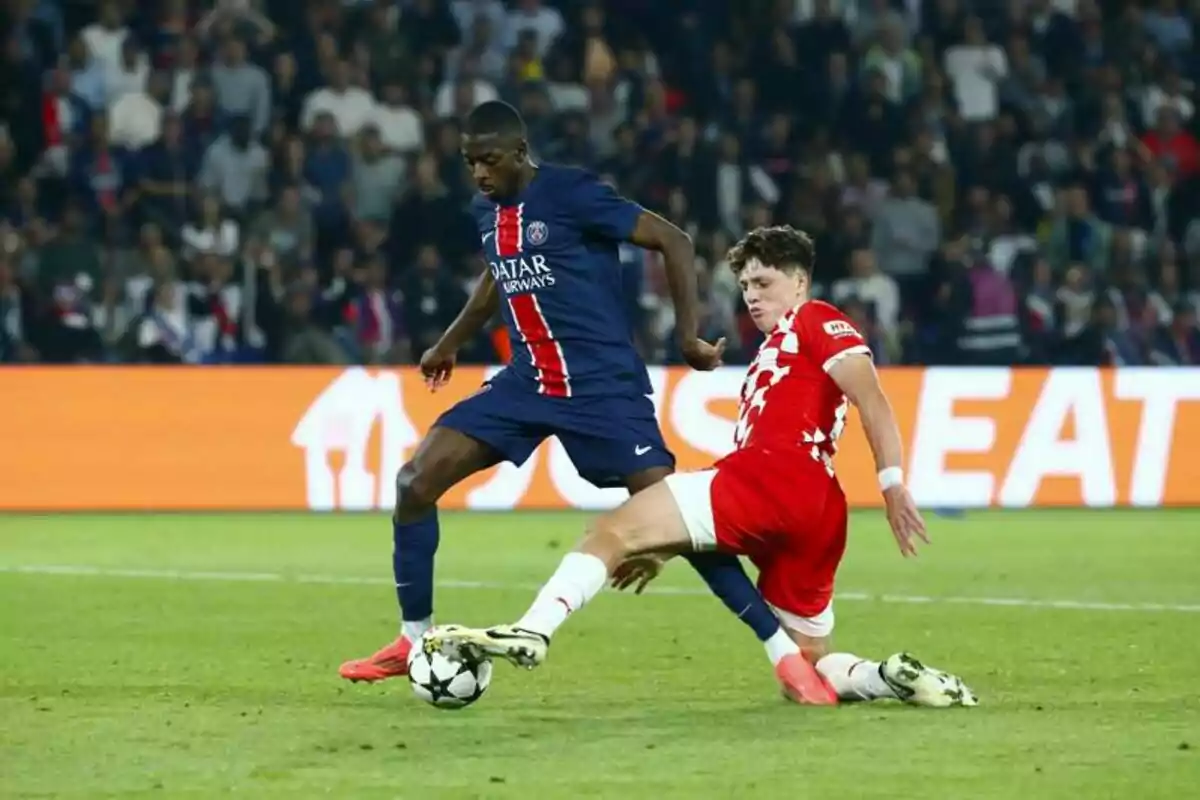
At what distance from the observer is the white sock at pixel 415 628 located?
7.80 m

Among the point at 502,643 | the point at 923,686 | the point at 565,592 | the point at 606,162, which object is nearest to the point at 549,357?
the point at 565,592

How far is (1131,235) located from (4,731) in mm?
15321

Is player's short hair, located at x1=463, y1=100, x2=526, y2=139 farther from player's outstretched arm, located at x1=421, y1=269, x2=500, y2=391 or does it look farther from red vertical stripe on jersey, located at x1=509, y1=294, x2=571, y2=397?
player's outstretched arm, located at x1=421, y1=269, x2=500, y2=391

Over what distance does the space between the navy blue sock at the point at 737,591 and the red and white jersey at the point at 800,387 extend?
1.18 feet

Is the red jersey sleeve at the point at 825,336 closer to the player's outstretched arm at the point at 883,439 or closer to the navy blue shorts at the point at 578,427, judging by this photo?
the player's outstretched arm at the point at 883,439

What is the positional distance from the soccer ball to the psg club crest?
149cm

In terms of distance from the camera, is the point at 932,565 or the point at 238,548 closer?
the point at 932,565

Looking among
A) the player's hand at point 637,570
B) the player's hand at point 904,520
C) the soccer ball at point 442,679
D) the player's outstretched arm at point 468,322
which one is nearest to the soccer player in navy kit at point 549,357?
the player's outstretched arm at point 468,322

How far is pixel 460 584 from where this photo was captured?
37.6ft

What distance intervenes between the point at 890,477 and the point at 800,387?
1.99 ft

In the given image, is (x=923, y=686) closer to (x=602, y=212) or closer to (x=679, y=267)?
(x=679, y=267)

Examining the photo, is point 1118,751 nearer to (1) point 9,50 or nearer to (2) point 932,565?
(2) point 932,565

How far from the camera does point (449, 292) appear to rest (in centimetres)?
1852

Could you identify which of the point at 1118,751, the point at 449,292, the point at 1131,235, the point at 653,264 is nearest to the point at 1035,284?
the point at 1131,235
